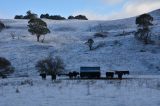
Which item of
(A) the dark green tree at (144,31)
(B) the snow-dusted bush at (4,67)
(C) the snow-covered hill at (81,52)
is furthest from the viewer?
(A) the dark green tree at (144,31)

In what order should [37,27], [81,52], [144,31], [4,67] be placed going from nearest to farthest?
[4,67] → [81,52] → [144,31] → [37,27]

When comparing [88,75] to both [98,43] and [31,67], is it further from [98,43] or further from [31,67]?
[98,43]

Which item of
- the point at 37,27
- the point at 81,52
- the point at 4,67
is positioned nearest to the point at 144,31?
the point at 81,52

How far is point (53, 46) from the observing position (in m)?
96.9

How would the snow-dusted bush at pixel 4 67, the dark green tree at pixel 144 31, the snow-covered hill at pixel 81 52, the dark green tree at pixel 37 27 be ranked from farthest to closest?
the dark green tree at pixel 37 27 < the dark green tree at pixel 144 31 < the snow-covered hill at pixel 81 52 < the snow-dusted bush at pixel 4 67

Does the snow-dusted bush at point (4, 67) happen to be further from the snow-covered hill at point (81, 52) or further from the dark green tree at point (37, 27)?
the dark green tree at point (37, 27)

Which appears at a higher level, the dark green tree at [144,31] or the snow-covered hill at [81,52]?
the dark green tree at [144,31]

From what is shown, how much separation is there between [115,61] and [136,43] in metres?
14.3

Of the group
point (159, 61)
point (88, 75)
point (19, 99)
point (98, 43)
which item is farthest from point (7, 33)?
point (19, 99)

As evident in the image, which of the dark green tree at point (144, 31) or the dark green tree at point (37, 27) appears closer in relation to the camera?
the dark green tree at point (144, 31)

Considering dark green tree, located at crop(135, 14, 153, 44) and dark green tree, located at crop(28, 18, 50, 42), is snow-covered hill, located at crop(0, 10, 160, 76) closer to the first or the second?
dark green tree, located at crop(135, 14, 153, 44)

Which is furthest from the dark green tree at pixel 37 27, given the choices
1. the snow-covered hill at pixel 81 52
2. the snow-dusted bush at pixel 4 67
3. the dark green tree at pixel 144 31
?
the snow-dusted bush at pixel 4 67

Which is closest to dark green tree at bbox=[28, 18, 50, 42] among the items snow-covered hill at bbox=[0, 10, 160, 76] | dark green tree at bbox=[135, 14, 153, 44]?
snow-covered hill at bbox=[0, 10, 160, 76]

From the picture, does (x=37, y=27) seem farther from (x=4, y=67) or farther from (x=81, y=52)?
(x=4, y=67)
